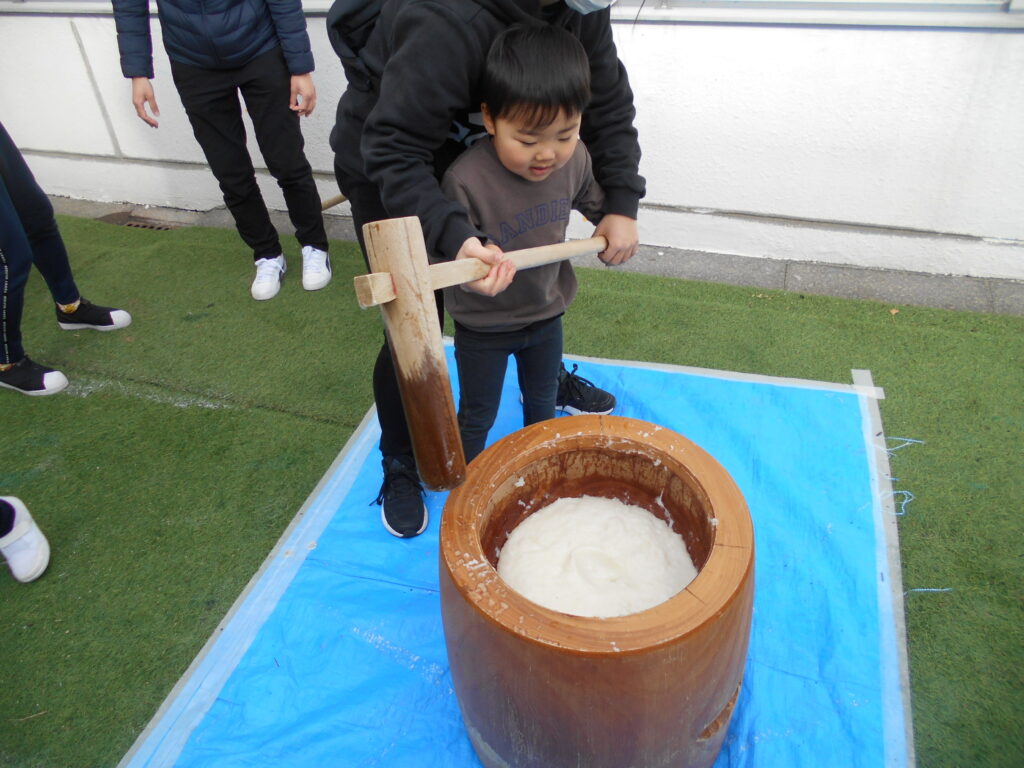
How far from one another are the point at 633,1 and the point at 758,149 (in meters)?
0.80

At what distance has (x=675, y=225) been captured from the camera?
315 centimetres

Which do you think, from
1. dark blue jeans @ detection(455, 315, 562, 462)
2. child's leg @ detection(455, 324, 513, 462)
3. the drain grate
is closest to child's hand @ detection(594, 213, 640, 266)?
dark blue jeans @ detection(455, 315, 562, 462)

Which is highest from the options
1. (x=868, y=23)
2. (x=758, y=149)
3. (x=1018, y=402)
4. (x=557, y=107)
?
(x=557, y=107)

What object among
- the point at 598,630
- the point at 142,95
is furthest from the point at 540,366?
the point at 142,95

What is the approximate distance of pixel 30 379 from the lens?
2.42 meters

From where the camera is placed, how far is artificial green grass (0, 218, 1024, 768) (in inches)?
60.9

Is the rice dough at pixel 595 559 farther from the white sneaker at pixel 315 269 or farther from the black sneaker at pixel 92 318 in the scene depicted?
the black sneaker at pixel 92 318

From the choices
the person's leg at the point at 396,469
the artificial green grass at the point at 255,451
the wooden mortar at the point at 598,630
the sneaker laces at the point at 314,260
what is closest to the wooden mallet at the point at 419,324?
the wooden mortar at the point at 598,630

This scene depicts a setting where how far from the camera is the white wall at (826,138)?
2537 mm

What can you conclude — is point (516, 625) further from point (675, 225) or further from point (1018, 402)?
point (675, 225)

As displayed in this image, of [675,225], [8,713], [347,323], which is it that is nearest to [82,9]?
[347,323]

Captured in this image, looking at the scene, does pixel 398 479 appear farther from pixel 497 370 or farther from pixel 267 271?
pixel 267 271

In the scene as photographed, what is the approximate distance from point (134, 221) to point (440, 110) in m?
3.32

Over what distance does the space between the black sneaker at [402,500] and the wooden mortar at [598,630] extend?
0.58 metres
